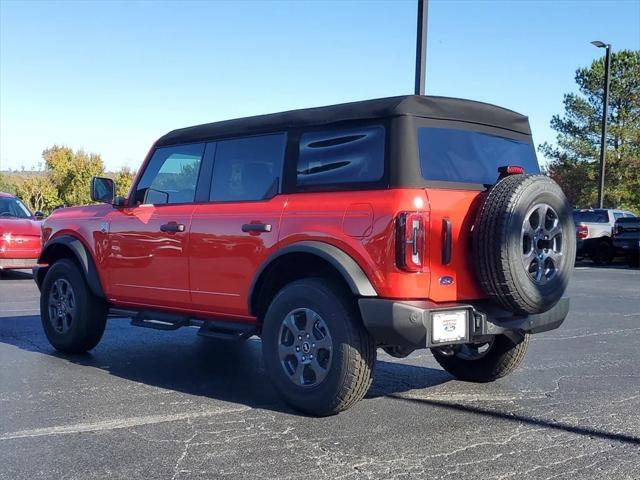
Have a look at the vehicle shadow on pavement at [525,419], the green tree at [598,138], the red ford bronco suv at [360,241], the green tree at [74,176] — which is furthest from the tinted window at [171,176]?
the green tree at [598,138]

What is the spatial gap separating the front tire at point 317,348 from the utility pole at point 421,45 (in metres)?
6.41

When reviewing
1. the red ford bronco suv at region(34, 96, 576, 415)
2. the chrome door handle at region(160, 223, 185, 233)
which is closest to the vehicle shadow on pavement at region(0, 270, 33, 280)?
the red ford bronco suv at region(34, 96, 576, 415)

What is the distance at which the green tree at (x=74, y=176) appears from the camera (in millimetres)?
35062

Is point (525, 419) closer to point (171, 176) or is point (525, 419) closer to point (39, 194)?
point (171, 176)

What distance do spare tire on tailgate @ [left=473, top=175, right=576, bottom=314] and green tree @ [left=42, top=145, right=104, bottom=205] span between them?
3105 cm

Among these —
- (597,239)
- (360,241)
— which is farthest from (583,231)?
(360,241)

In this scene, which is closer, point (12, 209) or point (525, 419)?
point (525, 419)

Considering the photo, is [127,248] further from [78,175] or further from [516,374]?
[78,175]

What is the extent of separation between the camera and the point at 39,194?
116 ft

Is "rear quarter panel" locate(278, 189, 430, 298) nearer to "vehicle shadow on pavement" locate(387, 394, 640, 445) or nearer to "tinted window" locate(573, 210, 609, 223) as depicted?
"vehicle shadow on pavement" locate(387, 394, 640, 445)

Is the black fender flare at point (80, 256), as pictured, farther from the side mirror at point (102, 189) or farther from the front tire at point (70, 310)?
the side mirror at point (102, 189)

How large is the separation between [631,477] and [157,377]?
146 inches

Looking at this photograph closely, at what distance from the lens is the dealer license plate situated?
439 cm

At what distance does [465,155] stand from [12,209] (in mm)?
12476
